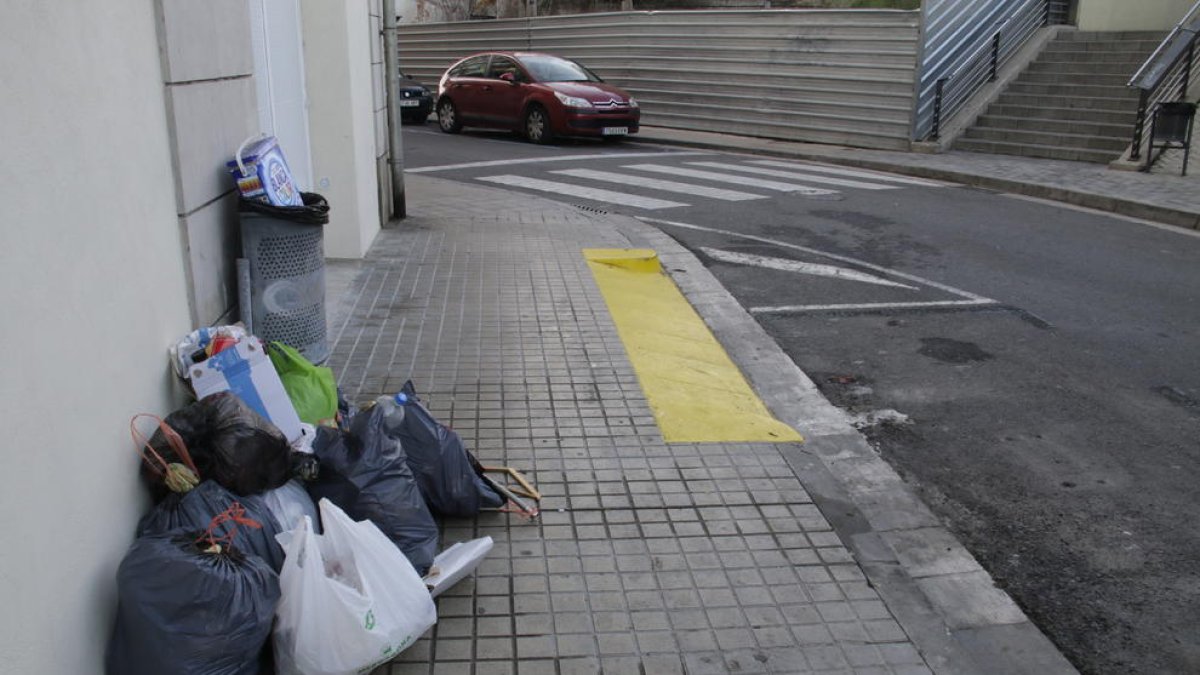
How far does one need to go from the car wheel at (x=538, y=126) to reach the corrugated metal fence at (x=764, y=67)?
3.76m

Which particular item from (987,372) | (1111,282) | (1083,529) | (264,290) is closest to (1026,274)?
(1111,282)

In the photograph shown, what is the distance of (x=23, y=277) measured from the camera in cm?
247

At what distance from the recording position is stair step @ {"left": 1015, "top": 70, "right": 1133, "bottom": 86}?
16359mm

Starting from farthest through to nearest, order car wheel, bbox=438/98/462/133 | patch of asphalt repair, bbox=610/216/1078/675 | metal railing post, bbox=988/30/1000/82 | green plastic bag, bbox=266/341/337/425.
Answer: car wheel, bbox=438/98/462/133
metal railing post, bbox=988/30/1000/82
green plastic bag, bbox=266/341/337/425
patch of asphalt repair, bbox=610/216/1078/675

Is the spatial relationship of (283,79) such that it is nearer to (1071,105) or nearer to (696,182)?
(696,182)

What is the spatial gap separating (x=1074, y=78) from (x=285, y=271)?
52.6 feet

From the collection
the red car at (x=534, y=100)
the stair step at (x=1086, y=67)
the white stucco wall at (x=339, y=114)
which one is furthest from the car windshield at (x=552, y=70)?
the white stucco wall at (x=339, y=114)

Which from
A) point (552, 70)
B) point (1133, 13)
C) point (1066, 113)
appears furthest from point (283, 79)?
point (1133, 13)

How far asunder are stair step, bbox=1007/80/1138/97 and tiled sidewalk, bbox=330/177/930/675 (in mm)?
13007

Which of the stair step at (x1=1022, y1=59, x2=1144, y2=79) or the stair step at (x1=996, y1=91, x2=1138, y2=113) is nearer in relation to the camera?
the stair step at (x1=996, y1=91, x2=1138, y2=113)

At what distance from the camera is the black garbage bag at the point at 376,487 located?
3.42 metres

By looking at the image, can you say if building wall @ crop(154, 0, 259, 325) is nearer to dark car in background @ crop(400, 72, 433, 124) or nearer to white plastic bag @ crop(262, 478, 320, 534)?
white plastic bag @ crop(262, 478, 320, 534)

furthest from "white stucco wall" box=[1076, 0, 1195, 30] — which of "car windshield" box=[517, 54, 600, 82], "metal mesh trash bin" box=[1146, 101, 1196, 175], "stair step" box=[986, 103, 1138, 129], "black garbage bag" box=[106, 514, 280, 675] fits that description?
"black garbage bag" box=[106, 514, 280, 675]

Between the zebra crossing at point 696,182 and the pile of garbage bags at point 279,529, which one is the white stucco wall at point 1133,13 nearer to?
the zebra crossing at point 696,182
